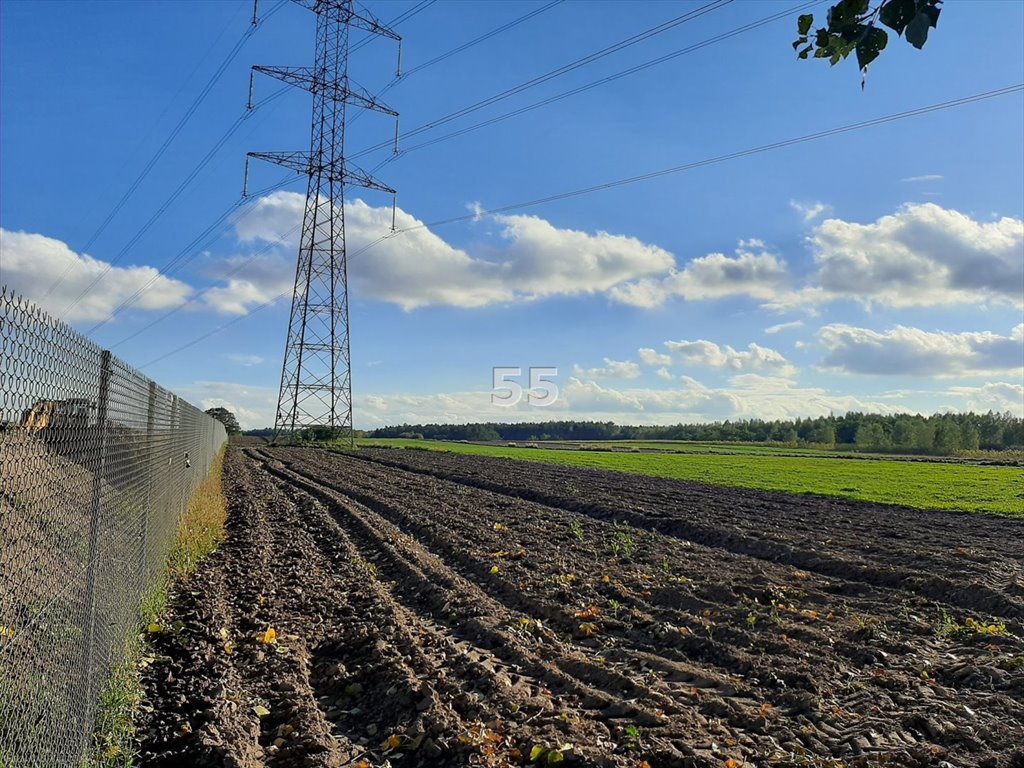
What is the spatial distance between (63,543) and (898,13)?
4.64m

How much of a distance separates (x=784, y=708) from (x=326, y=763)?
3199 mm

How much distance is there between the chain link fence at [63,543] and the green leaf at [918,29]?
3222mm

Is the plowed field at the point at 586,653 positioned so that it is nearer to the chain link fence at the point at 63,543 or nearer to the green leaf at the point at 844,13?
the chain link fence at the point at 63,543

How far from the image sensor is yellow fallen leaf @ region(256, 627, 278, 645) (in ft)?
22.0

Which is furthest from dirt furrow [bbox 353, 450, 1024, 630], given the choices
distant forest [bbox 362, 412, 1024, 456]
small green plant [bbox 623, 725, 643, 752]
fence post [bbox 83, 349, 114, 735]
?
distant forest [bbox 362, 412, 1024, 456]

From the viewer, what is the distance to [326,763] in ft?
14.4

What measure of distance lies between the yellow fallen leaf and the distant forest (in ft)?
293

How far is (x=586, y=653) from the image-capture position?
6.45m

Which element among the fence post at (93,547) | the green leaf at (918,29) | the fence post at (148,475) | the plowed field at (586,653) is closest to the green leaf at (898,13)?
the green leaf at (918,29)

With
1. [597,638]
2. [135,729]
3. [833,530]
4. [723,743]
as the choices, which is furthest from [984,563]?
[135,729]

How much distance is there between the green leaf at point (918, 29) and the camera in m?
2.46

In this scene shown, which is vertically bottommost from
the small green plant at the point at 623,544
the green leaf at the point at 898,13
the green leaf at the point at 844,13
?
the small green plant at the point at 623,544

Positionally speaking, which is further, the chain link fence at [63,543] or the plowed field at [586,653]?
the plowed field at [586,653]

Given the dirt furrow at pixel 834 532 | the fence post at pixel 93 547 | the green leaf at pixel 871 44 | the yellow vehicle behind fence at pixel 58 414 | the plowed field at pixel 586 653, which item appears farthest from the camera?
the dirt furrow at pixel 834 532
